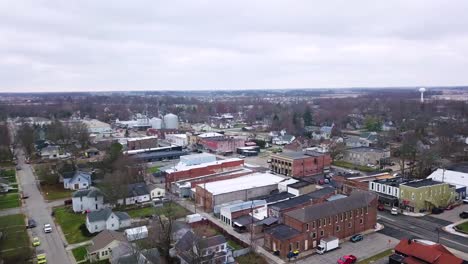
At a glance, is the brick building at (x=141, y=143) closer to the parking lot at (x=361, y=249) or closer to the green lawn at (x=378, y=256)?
the parking lot at (x=361, y=249)

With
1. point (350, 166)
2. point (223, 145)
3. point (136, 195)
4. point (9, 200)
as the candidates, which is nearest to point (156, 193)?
point (136, 195)

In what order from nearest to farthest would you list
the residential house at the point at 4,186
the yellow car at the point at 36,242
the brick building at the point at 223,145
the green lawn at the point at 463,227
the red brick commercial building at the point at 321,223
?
the red brick commercial building at the point at 321,223, the yellow car at the point at 36,242, the green lawn at the point at 463,227, the residential house at the point at 4,186, the brick building at the point at 223,145

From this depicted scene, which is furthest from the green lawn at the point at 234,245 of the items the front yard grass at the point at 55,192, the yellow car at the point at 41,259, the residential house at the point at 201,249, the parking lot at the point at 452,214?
the front yard grass at the point at 55,192

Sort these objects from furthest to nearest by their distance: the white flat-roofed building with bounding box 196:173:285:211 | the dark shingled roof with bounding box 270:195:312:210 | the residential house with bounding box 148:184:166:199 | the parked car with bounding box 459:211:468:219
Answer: the residential house with bounding box 148:184:166:199, the white flat-roofed building with bounding box 196:173:285:211, the parked car with bounding box 459:211:468:219, the dark shingled roof with bounding box 270:195:312:210

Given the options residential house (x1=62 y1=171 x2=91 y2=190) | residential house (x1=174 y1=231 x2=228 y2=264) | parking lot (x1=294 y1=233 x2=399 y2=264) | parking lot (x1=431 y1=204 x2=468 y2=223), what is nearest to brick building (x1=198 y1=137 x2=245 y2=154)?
residential house (x1=62 y1=171 x2=91 y2=190)

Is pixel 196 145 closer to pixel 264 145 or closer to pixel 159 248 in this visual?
pixel 264 145

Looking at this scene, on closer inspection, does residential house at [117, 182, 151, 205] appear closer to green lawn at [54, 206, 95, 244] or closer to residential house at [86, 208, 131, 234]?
green lawn at [54, 206, 95, 244]

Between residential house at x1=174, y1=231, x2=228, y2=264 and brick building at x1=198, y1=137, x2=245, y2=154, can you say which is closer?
residential house at x1=174, y1=231, x2=228, y2=264
